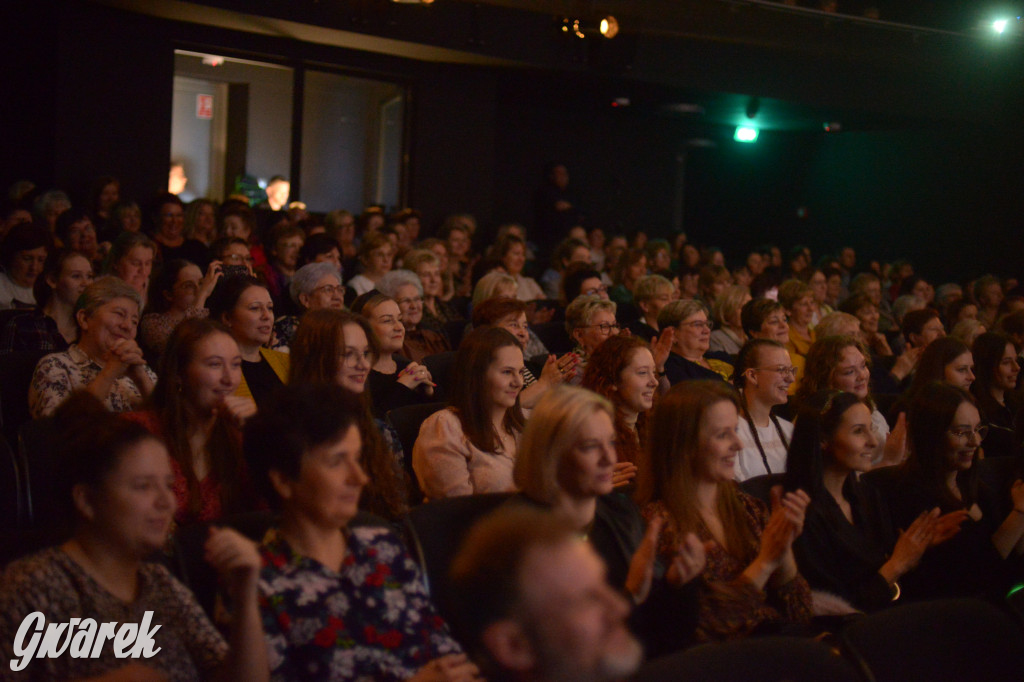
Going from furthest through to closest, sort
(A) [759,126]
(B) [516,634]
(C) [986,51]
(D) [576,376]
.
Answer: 1. (A) [759,126]
2. (C) [986,51]
3. (D) [576,376]
4. (B) [516,634]

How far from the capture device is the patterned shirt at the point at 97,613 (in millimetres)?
1658

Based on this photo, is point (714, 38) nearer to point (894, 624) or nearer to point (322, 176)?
point (322, 176)

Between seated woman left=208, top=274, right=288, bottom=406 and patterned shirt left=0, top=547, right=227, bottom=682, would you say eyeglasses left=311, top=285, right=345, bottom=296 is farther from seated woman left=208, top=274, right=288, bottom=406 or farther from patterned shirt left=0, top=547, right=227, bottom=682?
patterned shirt left=0, top=547, right=227, bottom=682

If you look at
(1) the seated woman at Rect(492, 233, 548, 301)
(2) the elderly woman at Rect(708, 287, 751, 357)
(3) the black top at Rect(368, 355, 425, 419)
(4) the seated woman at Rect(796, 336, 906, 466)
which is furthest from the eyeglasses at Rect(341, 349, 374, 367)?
(1) the seated woman at Rect(492, 233, 548, 301)

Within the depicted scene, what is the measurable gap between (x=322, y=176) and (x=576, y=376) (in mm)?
5826

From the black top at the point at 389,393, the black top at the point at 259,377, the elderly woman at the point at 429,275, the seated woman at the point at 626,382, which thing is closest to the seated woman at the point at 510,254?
the elderly woman at the point at 429,275

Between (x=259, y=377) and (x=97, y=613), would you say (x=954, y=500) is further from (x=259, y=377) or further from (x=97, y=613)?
(x=97, y=613)

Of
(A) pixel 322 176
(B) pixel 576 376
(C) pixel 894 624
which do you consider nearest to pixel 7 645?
(C) pixel 894 624

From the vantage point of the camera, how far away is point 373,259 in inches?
225

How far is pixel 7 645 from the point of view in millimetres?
1624

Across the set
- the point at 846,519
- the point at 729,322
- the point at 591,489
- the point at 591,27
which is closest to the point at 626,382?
the point at 846,519

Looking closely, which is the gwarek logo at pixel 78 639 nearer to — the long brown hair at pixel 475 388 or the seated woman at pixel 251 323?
the long brown hair at pixel 475 388

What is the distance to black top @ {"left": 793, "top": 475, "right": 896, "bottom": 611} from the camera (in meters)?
2.69

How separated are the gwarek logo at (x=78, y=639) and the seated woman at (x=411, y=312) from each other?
284 centimetres
